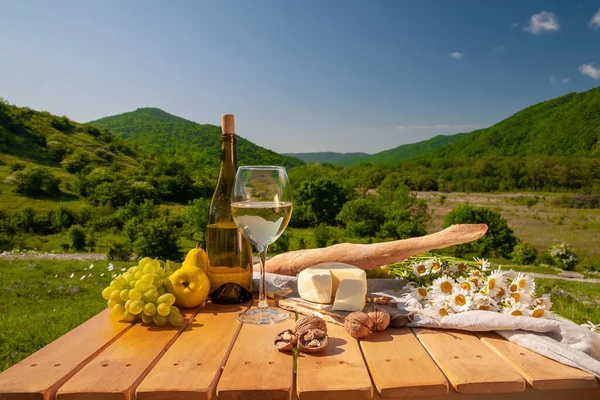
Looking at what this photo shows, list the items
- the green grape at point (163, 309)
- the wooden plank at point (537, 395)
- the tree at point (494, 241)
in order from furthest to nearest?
the tree at point (494, 241), the green grape at point (163, 309), the wooden plank at point (537, 395)

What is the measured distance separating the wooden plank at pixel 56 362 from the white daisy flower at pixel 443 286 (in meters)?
1.01

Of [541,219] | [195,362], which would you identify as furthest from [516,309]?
[541,219]

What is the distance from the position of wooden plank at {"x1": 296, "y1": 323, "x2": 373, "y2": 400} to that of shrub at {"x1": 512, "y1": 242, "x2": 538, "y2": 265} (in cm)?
2051

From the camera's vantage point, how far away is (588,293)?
11.9 meters

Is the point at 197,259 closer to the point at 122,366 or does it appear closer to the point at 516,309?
the point at 122,366

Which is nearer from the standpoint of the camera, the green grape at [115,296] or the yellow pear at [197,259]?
the green grape at [115,296]

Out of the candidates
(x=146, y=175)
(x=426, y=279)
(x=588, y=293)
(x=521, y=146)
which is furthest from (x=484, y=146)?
(x=426, y=279)

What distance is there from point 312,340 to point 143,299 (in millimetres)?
581

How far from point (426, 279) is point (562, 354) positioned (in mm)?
599

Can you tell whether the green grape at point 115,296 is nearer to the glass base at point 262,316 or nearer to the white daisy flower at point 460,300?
the glass base at point 262,316

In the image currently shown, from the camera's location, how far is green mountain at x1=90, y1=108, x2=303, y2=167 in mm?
49888

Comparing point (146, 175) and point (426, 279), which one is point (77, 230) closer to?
point (146, 175)

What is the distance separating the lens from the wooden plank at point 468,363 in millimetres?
922

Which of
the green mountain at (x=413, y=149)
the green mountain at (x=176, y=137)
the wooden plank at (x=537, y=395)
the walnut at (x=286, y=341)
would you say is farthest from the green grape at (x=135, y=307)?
the green mountain at (x=413, y=149)
